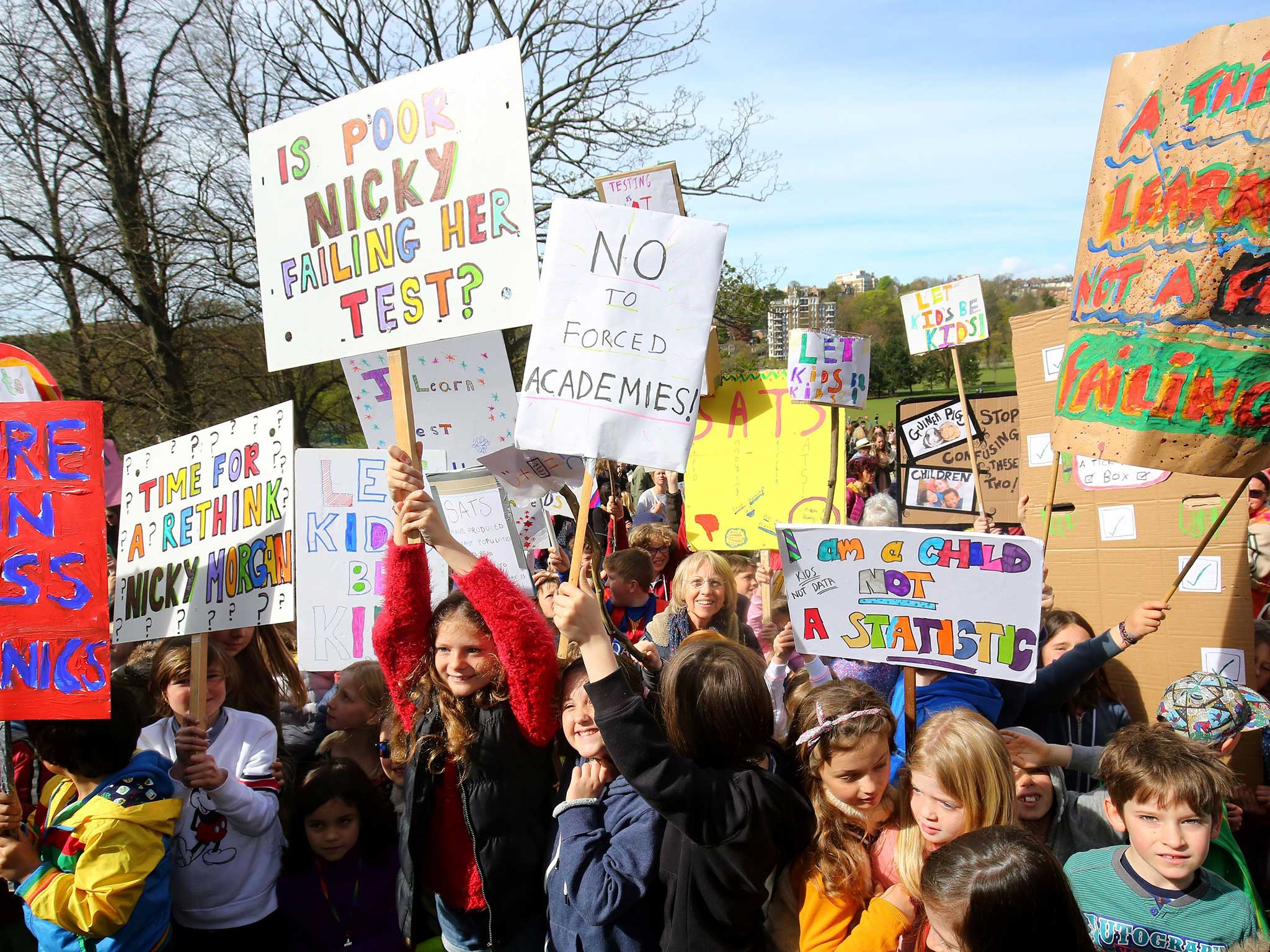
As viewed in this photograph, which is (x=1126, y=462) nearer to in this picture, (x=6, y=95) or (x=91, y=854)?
(x=91, y=854)

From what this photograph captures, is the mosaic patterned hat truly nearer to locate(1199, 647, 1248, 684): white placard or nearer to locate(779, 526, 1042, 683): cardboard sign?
locate(779, 526, 1042, 683): cardboard sign

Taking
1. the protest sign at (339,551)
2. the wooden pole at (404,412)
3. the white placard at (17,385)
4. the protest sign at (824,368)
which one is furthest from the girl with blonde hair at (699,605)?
the white placard at (17,385)

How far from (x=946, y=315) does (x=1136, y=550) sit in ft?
8.98

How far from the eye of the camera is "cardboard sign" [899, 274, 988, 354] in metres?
6.67

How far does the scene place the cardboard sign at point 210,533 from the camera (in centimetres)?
309

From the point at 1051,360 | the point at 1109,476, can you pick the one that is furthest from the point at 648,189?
the point at 1109,476

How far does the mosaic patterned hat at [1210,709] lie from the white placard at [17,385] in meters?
4.22

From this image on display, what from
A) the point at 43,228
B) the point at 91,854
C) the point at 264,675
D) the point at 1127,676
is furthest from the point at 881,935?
the point at 43,228

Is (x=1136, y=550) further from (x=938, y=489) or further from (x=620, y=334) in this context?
(x=620, y=334)

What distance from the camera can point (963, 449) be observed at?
7.05 m

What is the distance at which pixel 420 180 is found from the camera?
2963 mm

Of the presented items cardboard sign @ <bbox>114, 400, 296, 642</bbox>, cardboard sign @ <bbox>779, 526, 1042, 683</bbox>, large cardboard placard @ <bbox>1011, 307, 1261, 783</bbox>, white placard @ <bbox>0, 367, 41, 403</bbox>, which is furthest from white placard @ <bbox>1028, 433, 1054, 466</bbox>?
white placard @ <bbox>0, 367, 41, 403</bbox>

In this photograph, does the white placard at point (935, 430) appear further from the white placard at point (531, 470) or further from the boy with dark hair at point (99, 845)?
the boy with dark hair at point (99, 845)

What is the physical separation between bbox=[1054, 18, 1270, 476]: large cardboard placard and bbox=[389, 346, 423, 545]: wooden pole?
6.75 feet
